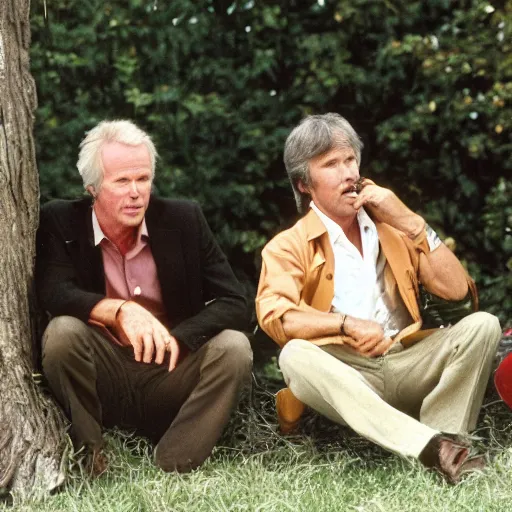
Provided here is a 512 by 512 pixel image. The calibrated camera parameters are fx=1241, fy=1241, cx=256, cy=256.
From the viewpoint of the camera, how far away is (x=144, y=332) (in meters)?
4.90

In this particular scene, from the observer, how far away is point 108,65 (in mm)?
6805

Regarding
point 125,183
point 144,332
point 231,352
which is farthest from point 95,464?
point 125,183

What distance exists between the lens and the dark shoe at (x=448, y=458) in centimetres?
467

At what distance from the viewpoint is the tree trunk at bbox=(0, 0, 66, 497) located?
489 centimetres

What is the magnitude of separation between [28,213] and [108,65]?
1923mm

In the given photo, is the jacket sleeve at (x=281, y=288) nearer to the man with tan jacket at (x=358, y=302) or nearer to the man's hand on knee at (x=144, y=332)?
the man with tan jacket at (x=358, y=302)

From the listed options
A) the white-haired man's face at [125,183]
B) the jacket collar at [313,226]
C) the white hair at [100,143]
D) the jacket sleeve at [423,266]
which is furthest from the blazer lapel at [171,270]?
the jacket sleeve at [423,266]

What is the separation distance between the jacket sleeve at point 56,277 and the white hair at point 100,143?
0.23 metres

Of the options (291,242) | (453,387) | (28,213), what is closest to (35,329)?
(28,213)

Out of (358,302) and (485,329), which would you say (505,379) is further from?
(358,302)

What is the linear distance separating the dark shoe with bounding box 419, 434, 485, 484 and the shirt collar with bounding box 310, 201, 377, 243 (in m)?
1.00

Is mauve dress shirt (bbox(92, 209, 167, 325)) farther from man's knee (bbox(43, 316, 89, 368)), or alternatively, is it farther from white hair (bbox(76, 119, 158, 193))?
man's knee (bbox(43, 316, 89, 368))

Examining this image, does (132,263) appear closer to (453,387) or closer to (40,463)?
(40,463)

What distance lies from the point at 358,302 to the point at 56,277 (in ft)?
4.12
